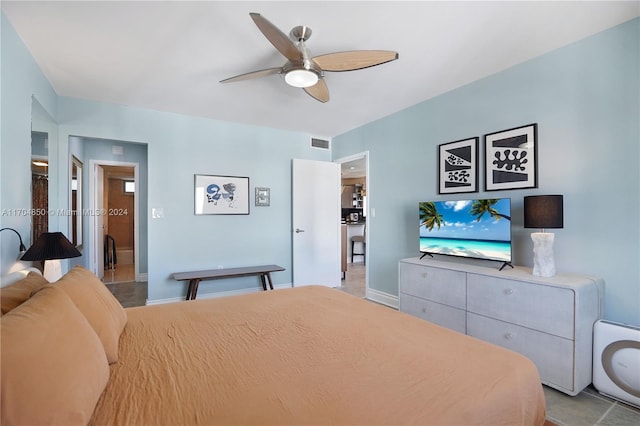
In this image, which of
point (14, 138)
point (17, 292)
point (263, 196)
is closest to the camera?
point (17, 292)

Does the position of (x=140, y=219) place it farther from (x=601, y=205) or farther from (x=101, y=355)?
(x=601, y=205)

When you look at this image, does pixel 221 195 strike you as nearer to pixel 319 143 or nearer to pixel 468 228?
pixel 319 143

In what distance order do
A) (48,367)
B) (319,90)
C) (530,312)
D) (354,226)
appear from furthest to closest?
(354,226), (319,90), (530,312), (48,367)

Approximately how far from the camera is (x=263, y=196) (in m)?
4.59

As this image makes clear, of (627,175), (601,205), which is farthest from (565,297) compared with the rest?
(627,175)

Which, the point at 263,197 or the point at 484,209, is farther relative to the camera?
the point at 263,197

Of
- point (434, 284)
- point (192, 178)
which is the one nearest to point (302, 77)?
point (434, 284)

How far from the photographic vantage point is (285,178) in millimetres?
4777

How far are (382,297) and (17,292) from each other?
3.60 m

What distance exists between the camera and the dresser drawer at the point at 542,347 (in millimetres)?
2012

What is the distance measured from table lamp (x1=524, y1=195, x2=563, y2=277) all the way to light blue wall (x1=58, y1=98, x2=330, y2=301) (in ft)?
10.7

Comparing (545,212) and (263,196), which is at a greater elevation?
(263,196)

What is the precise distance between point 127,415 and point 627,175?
10.1 feet

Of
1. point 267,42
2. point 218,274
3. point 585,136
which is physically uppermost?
point 267,42
